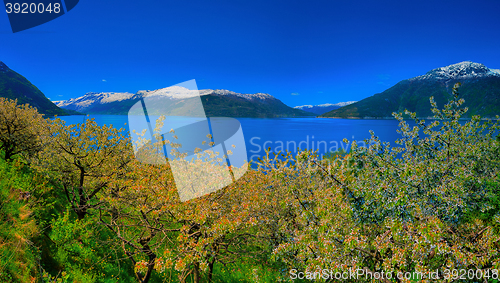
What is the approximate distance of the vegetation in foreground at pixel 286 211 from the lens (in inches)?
199

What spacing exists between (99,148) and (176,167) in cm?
736

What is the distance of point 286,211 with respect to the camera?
1090cm

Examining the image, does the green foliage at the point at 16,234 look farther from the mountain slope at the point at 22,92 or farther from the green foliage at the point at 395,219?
the mountain slope at the point at 22,92

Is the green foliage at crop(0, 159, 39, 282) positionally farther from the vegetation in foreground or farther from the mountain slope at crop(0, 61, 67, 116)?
the mountain slope at crop(0, 61, 67, 116)

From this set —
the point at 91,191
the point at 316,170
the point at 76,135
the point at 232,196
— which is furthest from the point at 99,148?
the point at 316,170

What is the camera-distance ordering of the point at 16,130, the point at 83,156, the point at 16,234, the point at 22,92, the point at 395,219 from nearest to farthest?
the point at 395,219
the point at 16,234
the point at 83,156
the point at 16,130
the point at 22,92

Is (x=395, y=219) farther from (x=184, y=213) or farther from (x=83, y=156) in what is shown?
(x=83, y=156)

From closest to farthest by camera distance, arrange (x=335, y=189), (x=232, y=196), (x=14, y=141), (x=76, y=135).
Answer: (x=335, y=189)
(x=232, y=196)
(x=76, y=135)
(x=14, y=141)

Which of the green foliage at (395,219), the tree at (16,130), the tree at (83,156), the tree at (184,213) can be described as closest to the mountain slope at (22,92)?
the tree at (16,130)

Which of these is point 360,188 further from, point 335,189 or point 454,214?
point 454,214

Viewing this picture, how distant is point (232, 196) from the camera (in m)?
10.4

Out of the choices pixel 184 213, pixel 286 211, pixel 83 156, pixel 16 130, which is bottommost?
pixel 286 211

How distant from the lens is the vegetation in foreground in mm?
5059

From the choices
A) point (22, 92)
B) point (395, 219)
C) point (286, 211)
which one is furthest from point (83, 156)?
point (22, 92)
